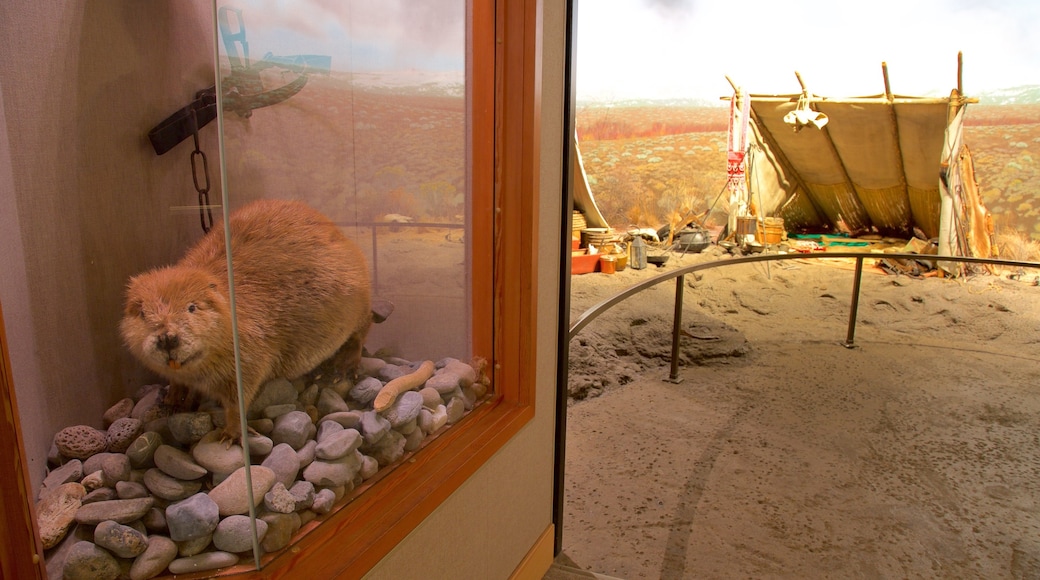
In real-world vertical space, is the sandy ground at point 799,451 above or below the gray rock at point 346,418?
below

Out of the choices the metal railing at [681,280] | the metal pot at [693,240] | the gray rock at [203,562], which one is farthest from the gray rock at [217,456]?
the metal pot at [693,240]

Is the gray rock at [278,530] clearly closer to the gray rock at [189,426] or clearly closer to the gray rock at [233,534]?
the gray rock at [233,534]

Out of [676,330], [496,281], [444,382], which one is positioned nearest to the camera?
[444,382]

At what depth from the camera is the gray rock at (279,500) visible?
2.66ft

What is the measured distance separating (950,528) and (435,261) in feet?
7.02

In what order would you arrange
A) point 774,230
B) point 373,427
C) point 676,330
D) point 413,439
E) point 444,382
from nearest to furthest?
point 373,427 → point 413,439 → point 444,382 → point 676,330 → point 774,230

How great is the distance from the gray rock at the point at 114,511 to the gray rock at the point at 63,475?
1.8 inches

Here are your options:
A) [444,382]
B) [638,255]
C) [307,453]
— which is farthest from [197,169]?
[638,255]

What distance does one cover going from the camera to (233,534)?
768 millimetres

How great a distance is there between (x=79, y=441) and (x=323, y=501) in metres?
0.32

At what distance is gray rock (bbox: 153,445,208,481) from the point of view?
76 cm

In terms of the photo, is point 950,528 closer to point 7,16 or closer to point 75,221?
point 75,221

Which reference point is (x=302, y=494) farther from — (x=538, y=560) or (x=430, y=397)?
(x=538, y=560)

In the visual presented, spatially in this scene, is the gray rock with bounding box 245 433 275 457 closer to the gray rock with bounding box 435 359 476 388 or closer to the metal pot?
the gray rock with bounding box 435 359 476 388
